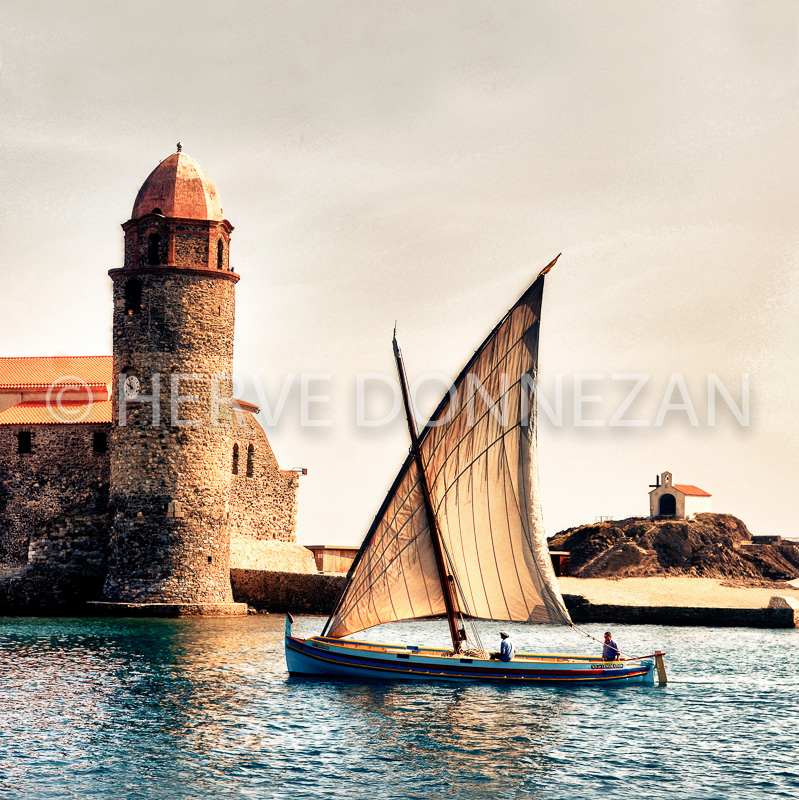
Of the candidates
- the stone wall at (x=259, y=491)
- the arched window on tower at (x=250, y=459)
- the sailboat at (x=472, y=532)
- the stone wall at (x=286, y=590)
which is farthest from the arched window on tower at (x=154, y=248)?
the sailboat at (x=472, y=532)

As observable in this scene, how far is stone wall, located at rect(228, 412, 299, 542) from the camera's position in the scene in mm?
54188

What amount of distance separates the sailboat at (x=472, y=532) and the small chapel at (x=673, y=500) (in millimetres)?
66337

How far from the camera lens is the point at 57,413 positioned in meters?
50.0

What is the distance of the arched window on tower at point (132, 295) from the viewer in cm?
4694

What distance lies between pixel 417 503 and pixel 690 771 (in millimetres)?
9974

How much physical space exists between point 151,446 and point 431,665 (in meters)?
22.4

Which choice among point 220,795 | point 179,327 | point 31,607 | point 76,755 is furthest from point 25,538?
point 220,795

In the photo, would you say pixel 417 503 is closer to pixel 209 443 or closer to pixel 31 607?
A: pixel 209 443

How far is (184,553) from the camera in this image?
45469 millimetres

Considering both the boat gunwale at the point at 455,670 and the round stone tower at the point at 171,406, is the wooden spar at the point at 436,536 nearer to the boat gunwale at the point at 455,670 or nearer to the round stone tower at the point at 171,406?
the boat gunwale at the point at 455,670

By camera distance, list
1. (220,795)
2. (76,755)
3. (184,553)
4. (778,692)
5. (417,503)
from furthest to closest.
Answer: (184,553) < (778,692) < (417,503) < (76,755) < (220,795)

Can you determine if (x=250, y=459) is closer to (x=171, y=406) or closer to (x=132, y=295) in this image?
(x=171, y=406)

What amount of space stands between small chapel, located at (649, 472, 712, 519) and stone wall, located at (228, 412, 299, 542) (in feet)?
141

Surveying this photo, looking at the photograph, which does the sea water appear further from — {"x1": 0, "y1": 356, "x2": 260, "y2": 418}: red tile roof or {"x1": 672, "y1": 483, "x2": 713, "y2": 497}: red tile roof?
{"x1": 672, "y1": 483, "x2": 713, "y2": 497}: red tile roof
